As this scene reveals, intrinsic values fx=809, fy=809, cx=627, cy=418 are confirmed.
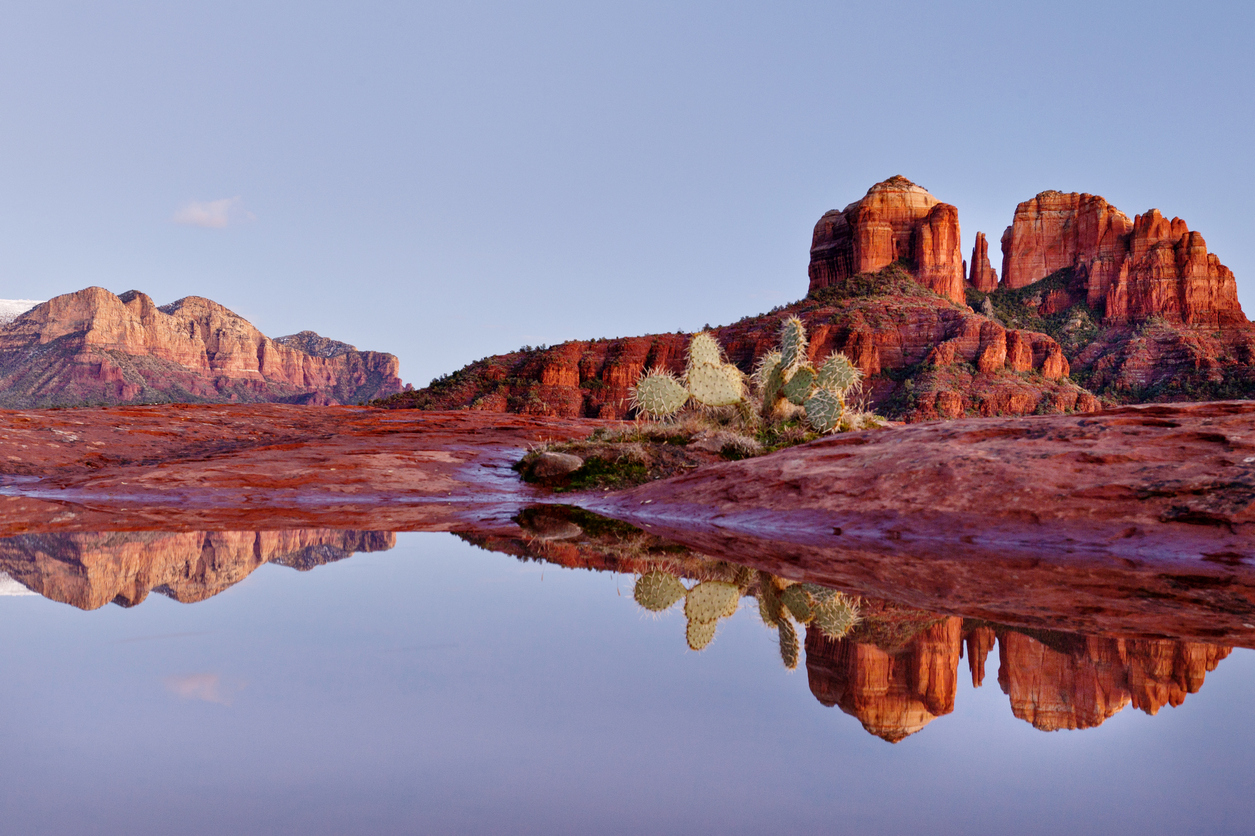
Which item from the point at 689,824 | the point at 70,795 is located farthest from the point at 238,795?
the point at 689,824

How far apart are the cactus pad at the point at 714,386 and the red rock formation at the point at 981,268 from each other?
13632cm

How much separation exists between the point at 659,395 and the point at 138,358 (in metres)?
155

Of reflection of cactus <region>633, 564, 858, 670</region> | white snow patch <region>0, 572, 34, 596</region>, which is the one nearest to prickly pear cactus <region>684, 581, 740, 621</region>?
reflection of cactus <region>633, 564, 858, 670</region>

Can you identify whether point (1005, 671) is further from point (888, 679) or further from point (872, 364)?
point (872, 364)

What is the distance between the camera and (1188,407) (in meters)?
10.9

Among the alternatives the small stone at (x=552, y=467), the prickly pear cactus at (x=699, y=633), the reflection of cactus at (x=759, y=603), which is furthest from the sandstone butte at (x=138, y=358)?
the prickly pear cactus at (x=699, y=633)

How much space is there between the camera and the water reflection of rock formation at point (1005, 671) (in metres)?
2.95

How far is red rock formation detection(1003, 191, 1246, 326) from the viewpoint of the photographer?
111 metres

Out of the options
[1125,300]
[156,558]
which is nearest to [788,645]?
[156,558]

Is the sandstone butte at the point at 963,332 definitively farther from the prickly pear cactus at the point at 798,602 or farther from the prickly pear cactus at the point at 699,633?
the prickly pear cactus at the point at 699,633

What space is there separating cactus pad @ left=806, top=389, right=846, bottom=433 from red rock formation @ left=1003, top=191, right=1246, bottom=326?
11356 cm

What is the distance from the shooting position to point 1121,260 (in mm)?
119562

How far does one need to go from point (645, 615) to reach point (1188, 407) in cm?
973

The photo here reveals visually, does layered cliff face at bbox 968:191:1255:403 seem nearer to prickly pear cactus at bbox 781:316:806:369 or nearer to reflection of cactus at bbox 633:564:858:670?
prickly pear cactus at bbox 781:316:806:369
